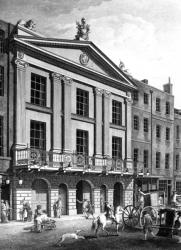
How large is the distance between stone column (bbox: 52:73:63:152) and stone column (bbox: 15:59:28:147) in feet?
8.40

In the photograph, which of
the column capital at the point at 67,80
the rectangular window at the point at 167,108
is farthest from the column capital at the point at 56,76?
the rectangular window at the point at 167,108

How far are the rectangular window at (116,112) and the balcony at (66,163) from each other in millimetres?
3190

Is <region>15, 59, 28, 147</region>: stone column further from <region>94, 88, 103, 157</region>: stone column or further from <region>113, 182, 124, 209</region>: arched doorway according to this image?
<region>113, 182, 124, 209</region>: arched doorway

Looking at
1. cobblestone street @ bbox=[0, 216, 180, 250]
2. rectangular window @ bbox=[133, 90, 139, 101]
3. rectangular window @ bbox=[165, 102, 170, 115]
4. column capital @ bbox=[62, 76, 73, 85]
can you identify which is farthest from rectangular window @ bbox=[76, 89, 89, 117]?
rectangular window @ bbox=[165, 102, 170, 115]

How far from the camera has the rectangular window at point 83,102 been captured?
2625 cm

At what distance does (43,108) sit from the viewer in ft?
75.9

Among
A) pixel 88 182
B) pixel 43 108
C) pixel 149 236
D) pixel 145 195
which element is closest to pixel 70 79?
pixel 43 108

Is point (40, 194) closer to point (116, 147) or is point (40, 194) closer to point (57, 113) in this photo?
point (57, 113)

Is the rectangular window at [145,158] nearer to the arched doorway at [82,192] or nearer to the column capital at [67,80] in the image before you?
the arched doorway at [82,192]

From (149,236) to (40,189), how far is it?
9009 mm

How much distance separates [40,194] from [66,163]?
2.43 meters

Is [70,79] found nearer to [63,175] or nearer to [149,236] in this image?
[63,175]

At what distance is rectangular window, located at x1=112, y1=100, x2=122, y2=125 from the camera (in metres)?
29.3

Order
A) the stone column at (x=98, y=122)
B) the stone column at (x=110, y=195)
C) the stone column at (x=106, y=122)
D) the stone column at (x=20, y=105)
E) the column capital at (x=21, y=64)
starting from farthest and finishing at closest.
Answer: the stone column at (x=106, y=122)
the stone column at (x=110, y=195)
the stone column at (x=98, y=122)
the column capital at (x=21, y=64)
the stone column at (x=20, y=105)
